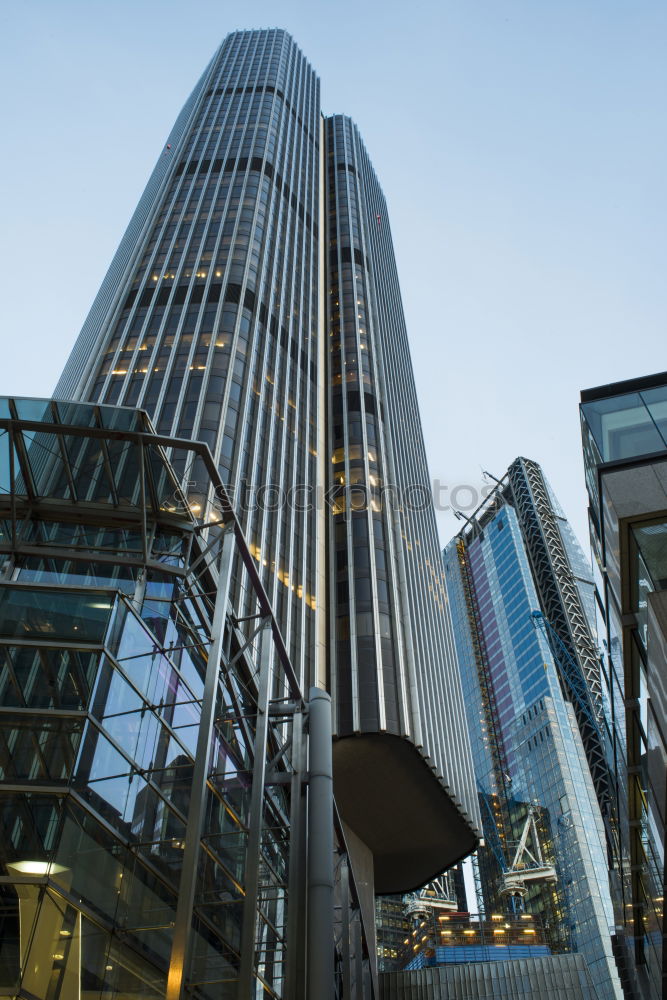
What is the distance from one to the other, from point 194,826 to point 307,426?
44093mm

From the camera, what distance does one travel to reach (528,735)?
119 metres

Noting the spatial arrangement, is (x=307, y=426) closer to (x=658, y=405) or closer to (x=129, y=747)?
(x=129, y=747)

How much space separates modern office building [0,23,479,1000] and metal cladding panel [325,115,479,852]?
258 millimetres

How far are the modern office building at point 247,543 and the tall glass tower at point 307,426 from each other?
0.24m

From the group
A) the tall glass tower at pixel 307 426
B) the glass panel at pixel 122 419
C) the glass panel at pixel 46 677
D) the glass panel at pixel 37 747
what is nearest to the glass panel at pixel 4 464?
the glass panel at pixel 122 419

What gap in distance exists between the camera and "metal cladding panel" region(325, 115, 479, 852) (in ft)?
146

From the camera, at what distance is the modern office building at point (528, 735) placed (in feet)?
327

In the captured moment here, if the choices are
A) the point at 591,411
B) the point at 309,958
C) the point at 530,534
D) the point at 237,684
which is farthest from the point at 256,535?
the point at 530,534

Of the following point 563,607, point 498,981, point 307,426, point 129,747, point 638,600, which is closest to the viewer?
point 638,600

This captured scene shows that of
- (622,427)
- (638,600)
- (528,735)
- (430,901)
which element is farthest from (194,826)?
(528,735)

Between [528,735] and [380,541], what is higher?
[528,735]

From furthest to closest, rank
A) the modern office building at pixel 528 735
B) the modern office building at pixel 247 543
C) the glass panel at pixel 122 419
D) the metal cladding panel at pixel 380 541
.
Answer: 1. the modern office building at pixel 528 735
2. the metal cladding panel at pixel 380 541
3. the glass panel at pixel 122 419
4. the modern office building at pixel 247 543

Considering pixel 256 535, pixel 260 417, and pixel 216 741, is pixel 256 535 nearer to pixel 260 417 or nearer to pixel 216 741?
pixel 260 417
